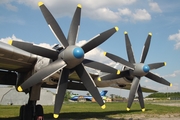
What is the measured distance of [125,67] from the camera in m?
14.0

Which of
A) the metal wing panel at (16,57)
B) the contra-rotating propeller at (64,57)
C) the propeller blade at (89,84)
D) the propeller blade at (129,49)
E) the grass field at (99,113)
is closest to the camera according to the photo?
the contra-rotating propeller at (64,57)

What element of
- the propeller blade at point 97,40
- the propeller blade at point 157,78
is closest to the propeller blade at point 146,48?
the propeller blade at point 157,78

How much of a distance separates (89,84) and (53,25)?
2972 mm

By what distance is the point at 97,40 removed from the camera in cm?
1012

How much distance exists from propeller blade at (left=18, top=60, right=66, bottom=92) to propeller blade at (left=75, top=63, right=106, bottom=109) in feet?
3.18

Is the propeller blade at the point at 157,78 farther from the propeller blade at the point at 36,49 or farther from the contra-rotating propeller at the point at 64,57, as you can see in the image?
the propeller blade at the point at 36,49

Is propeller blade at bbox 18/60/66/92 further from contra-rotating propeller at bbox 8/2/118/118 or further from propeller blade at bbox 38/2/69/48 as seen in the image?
propeller blade at bbox 38/2/69/48

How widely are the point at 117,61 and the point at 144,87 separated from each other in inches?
247

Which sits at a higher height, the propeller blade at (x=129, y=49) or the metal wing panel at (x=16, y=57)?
the propeller blade at (x=129, y=49)

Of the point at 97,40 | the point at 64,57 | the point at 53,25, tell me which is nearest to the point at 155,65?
the point at 97,40

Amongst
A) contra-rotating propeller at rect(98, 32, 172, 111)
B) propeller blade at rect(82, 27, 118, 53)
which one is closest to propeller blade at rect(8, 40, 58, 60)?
propeller blade at rect(82, 27, 118, 53)

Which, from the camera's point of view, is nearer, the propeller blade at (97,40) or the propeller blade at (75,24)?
the propeller blade at (75,24)

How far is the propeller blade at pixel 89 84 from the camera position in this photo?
9.42 m

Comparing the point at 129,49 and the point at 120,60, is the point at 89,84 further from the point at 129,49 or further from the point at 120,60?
the point at 129,49
